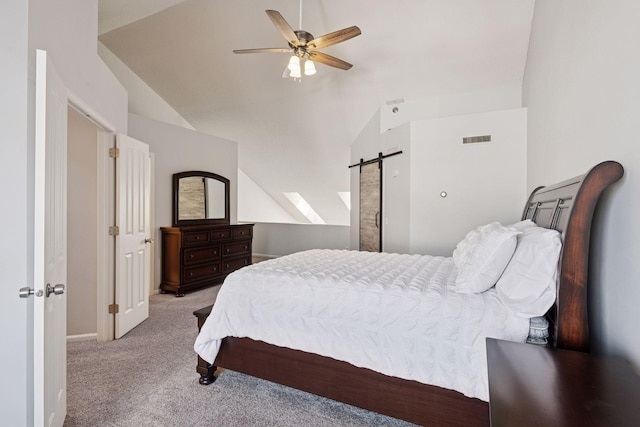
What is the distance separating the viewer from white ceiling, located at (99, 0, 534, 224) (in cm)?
363

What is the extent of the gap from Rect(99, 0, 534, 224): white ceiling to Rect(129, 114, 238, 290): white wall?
116cm

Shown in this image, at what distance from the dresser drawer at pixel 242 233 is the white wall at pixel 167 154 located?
3.49ft

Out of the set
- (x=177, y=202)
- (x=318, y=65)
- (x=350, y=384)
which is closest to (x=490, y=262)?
(x=350, y=384)

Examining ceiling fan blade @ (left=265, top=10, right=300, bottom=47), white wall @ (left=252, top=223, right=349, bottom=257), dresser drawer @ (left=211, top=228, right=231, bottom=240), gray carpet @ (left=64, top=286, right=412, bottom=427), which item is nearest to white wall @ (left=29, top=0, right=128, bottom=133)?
ceiling fan blade @ (left=265, top=10, right=300, bottom=47)

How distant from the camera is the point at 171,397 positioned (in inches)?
84.8

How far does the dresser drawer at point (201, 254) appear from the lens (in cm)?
464

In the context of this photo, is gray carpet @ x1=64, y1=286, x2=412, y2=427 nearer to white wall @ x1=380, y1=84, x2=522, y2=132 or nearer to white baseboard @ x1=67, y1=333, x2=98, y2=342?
white baseboard @ x1=67, y1=333, x2=98, y2=342

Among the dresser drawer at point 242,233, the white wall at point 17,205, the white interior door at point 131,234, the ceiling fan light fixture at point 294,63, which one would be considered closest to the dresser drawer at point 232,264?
the dresser drawer at point 242,233

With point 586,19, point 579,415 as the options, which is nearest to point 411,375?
point 579,415

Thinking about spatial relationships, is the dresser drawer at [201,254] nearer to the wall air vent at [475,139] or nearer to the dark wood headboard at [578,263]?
the wall air vent at [475,139]

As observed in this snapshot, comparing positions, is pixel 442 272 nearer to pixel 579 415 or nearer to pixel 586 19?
pixel 579 415

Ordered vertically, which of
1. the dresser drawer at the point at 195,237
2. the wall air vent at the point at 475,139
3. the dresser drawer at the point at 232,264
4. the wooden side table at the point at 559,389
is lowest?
the dresser drawer at the point at 232,264

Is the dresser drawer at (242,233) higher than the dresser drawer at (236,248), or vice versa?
the dresser drawer at (242,233)

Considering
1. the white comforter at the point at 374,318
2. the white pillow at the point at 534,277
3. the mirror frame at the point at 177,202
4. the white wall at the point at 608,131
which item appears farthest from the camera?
the mirror frame at the point at 177,202
